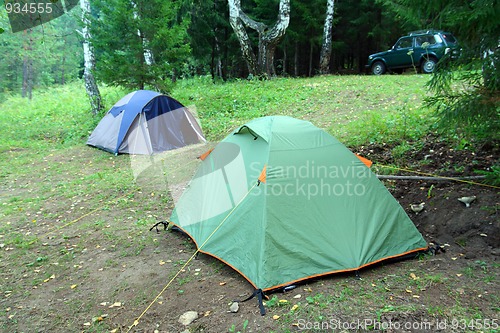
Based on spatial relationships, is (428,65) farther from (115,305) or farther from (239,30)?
(115,305)

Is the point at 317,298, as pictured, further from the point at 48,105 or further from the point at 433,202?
the point at 48,105

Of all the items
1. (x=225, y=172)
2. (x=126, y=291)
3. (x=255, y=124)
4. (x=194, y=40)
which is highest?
(x=194, y=40)

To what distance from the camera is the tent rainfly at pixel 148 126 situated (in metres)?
8.91

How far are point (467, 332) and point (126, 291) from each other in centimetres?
299

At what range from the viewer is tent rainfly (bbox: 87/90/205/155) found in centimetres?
891

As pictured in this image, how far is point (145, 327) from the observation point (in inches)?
124

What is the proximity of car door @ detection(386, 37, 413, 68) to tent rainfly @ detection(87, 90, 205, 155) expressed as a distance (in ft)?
29.6

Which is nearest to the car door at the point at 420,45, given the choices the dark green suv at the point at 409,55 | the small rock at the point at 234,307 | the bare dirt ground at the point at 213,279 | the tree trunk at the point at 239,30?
the dark green suv at the point at 409,55

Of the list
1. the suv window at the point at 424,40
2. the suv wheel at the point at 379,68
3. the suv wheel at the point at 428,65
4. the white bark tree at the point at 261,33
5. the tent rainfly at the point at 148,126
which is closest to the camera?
the tent rainfly at the point at 148,126

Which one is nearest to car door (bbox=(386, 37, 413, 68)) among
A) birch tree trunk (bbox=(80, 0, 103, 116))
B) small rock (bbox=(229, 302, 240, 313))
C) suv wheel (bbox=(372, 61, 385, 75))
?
suv wheel (bbox=(372, 61, 385, 75))

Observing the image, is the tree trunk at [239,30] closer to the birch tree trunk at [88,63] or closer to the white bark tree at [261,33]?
the white bark tree at [261,33]

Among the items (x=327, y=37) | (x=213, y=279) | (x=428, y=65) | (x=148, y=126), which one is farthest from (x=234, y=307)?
(x=327, y=37)

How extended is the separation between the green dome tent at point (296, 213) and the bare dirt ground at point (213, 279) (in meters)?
0.18

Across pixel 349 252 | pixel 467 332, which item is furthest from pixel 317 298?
pixel 467 332
